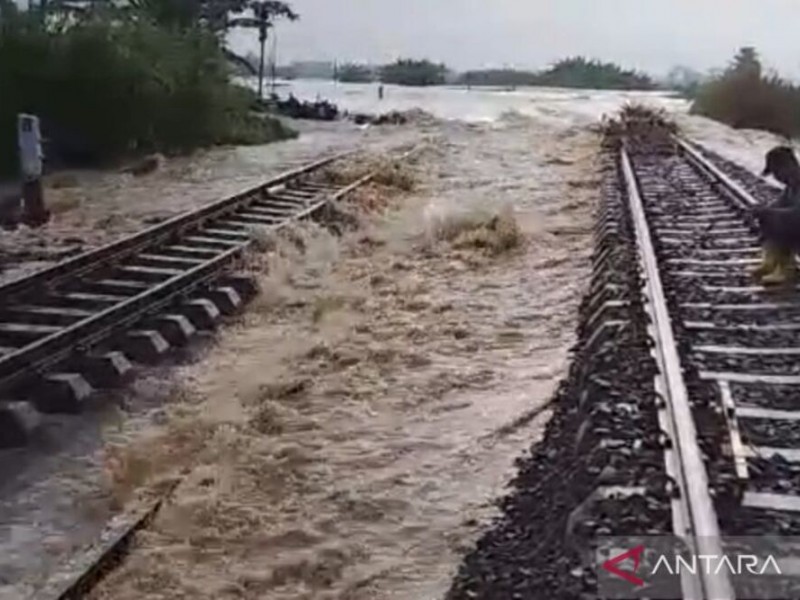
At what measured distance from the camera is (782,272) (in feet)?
29.9

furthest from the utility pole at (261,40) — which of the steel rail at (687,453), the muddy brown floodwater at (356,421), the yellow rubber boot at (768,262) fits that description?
the steel rail at (687,453)

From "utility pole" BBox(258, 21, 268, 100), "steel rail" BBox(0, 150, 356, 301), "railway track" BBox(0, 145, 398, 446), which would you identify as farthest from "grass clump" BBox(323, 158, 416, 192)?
"utility pole" BBox(258, 21, 268, 100)

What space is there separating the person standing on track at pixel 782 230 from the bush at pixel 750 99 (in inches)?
1291

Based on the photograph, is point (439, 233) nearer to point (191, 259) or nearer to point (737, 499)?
point (191, 259)

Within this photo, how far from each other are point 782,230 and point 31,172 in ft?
31.9

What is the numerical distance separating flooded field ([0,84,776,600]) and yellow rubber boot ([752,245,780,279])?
136 cm

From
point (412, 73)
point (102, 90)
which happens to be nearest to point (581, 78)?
point (412, 73)

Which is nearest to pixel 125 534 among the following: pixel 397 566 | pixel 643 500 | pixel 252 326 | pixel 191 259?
pixel 397 566

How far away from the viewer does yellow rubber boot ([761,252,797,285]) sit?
904 centimetres

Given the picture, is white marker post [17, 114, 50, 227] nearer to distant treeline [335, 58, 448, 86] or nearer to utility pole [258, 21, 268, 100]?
utility pole [258, 21, 268, 100]

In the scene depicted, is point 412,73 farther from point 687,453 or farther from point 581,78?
point 687,453

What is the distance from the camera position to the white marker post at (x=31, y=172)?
1580 centimetres

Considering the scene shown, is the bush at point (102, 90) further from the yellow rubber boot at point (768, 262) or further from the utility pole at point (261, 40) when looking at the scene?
the utility pole at point (261, 40)

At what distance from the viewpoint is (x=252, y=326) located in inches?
394
